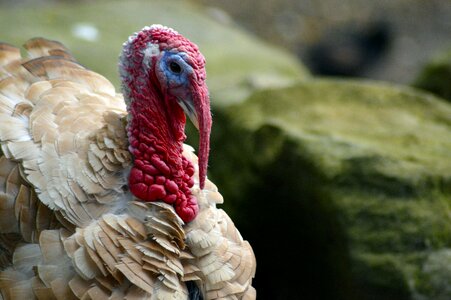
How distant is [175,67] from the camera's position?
117 inches

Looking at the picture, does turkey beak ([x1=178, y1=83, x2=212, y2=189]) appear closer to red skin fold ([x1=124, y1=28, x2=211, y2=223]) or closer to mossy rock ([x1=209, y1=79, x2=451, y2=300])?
red skin fold ([x1=124, y1=28, x2=211, y2=223])

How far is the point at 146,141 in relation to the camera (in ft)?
10.1

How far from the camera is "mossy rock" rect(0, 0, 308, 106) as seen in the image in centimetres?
622

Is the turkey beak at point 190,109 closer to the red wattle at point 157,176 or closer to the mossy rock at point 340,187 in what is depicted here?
the red wattle at point 157,176

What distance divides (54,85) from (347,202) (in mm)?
1920

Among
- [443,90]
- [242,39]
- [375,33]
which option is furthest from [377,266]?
[375,33]

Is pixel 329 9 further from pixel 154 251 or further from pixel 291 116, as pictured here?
pixel 154 251

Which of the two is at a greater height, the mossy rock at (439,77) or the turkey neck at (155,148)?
the turkey neck at (155,148)

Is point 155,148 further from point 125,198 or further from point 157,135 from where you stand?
point 125,198

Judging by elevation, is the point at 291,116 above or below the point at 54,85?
below

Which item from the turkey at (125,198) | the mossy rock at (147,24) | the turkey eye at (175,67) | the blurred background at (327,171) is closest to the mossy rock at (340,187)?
the blurred background at (327,171)

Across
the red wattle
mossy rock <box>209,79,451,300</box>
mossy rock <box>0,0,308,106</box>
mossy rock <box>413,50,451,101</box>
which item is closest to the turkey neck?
the red wattle

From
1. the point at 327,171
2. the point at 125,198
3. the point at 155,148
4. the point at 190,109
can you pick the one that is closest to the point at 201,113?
the point at 190,109

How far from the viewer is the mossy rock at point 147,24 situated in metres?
6.22
